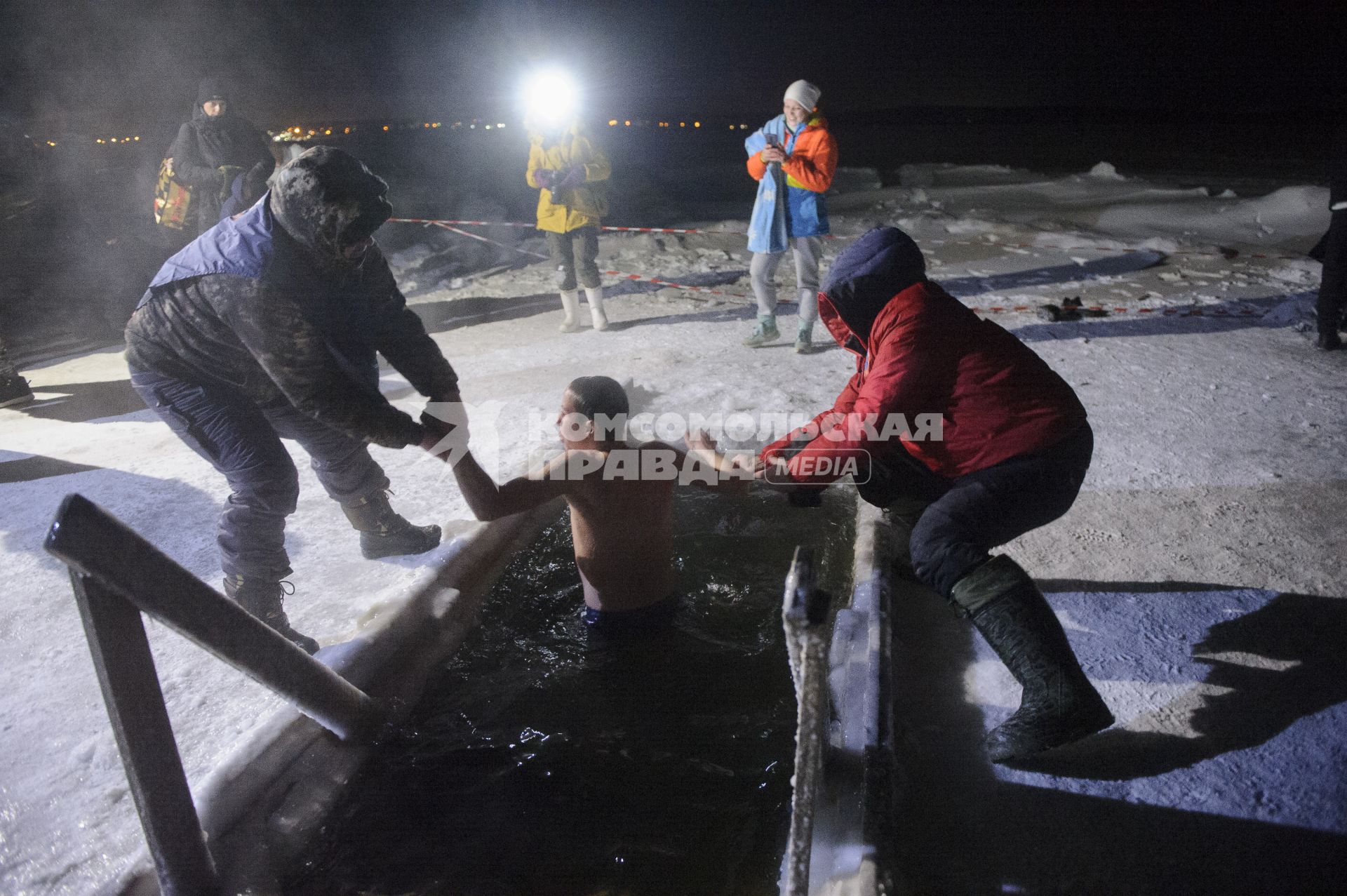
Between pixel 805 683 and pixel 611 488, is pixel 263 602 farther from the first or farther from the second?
pixel 805 683

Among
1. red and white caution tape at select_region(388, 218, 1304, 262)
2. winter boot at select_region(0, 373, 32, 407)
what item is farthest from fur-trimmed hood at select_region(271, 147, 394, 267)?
winter boot at select_region(0, 373, 32, 407)

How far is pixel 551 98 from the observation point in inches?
272

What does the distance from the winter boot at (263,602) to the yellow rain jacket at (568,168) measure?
15.2 ft

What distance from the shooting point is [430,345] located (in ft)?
11.7

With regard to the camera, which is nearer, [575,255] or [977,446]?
[977,446]

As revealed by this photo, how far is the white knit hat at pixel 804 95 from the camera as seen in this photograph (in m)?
5.90

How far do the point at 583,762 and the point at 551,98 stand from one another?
19.7 feet

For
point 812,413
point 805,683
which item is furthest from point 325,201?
point 812,413

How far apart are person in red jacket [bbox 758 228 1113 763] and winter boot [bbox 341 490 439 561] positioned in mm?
2134

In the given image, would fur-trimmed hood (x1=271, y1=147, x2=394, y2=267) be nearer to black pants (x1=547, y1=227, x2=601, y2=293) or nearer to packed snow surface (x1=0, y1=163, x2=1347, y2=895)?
packed snow surface (x1=0, y1=163, x2=1347, y2=895)

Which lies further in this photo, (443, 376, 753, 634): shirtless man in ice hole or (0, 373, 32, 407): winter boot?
(0, 373, 32, 407): winter boot

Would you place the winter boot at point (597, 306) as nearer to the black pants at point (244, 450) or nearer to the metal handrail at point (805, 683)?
the black pants at point (244, 450)

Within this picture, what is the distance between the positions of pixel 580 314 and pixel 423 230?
518 cm

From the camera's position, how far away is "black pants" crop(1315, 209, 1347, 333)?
18.1ft
